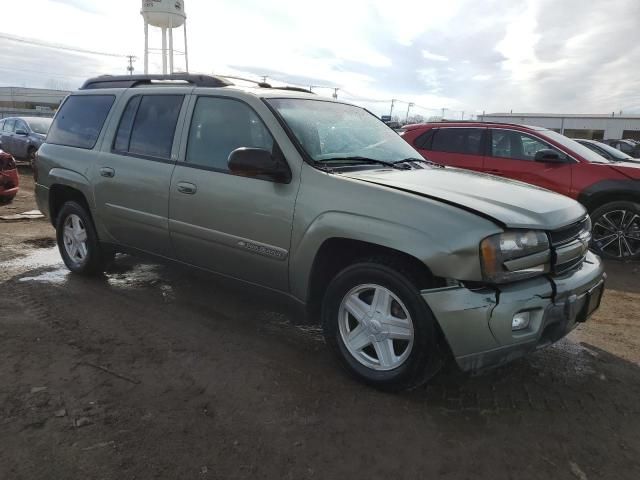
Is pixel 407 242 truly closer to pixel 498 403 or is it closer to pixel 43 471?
pixel 498 403

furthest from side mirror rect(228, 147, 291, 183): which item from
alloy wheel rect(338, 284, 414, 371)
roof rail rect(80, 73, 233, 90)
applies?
roof rail rect(80, 73, 233, 90)

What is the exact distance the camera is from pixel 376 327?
3072 millimetres

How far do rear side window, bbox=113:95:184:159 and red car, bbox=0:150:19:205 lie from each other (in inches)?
207

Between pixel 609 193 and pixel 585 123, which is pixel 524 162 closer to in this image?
pixel 609 193

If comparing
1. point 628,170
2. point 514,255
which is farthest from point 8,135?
point 514,255

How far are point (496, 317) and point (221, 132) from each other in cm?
238

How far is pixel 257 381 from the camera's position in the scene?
10.5 feet

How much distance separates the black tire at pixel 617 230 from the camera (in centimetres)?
651

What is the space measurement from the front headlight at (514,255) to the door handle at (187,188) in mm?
2189

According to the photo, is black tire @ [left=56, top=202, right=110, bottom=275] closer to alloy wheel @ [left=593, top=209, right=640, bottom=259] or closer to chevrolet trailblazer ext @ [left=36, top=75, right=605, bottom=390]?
chevrolet trailblazer ext @ [left=36, top=75, right=605, bottom=390]

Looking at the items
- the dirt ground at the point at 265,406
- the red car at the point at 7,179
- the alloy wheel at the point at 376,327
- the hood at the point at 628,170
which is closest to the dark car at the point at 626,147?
the hood at the point at 628,170

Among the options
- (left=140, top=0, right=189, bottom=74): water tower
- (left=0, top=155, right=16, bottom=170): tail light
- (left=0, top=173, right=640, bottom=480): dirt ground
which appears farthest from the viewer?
(left=140, top=0, right=189, bottom=74): water tower

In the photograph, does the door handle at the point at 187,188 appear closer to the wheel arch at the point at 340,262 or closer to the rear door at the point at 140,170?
the rear door at the point at 140,170

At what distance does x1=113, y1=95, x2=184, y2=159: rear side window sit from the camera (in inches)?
163
